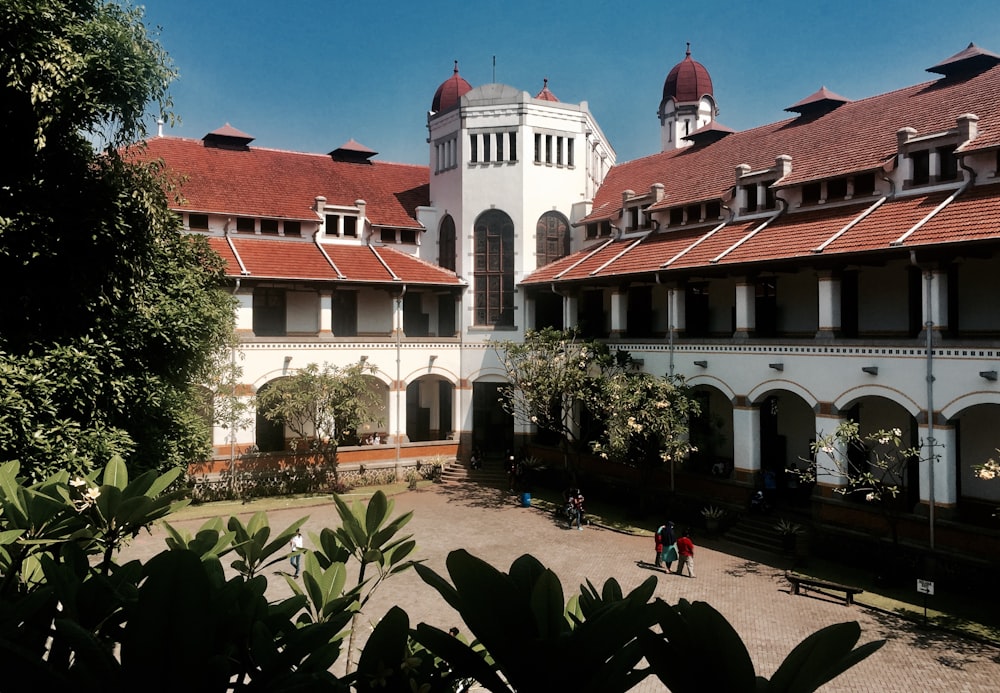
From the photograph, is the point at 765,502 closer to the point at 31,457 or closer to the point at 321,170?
the point at 31,457

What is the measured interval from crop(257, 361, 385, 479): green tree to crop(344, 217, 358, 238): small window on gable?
730cm

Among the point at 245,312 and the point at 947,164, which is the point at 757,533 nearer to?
the point at 947,164

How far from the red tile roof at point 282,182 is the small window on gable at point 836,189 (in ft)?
57.9

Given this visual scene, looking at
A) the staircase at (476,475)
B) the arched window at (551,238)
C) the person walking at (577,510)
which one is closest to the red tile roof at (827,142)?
the arched window at (551,238)

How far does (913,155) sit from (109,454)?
20893 mm

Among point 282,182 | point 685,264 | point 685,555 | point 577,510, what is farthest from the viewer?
point 282,182

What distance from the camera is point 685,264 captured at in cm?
2288

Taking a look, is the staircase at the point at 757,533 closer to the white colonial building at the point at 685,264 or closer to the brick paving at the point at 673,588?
the brick paving at the point at 673,588

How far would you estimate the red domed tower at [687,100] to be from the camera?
49.1 metres

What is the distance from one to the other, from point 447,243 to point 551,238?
490 centimetres

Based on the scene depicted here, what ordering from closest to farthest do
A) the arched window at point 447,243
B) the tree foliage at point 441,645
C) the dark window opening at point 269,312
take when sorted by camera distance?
the tree foliage at point 441,645 < the dark window opening at point 269,312 < the arched window at point 447,243

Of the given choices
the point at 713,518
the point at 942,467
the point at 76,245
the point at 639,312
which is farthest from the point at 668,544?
the point at 76,245

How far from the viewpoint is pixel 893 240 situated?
58.2ft

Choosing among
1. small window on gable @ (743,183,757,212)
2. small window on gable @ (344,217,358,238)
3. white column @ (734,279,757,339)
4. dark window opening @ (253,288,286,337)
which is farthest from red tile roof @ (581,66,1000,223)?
dark window opening @ (253,288,286,337)
